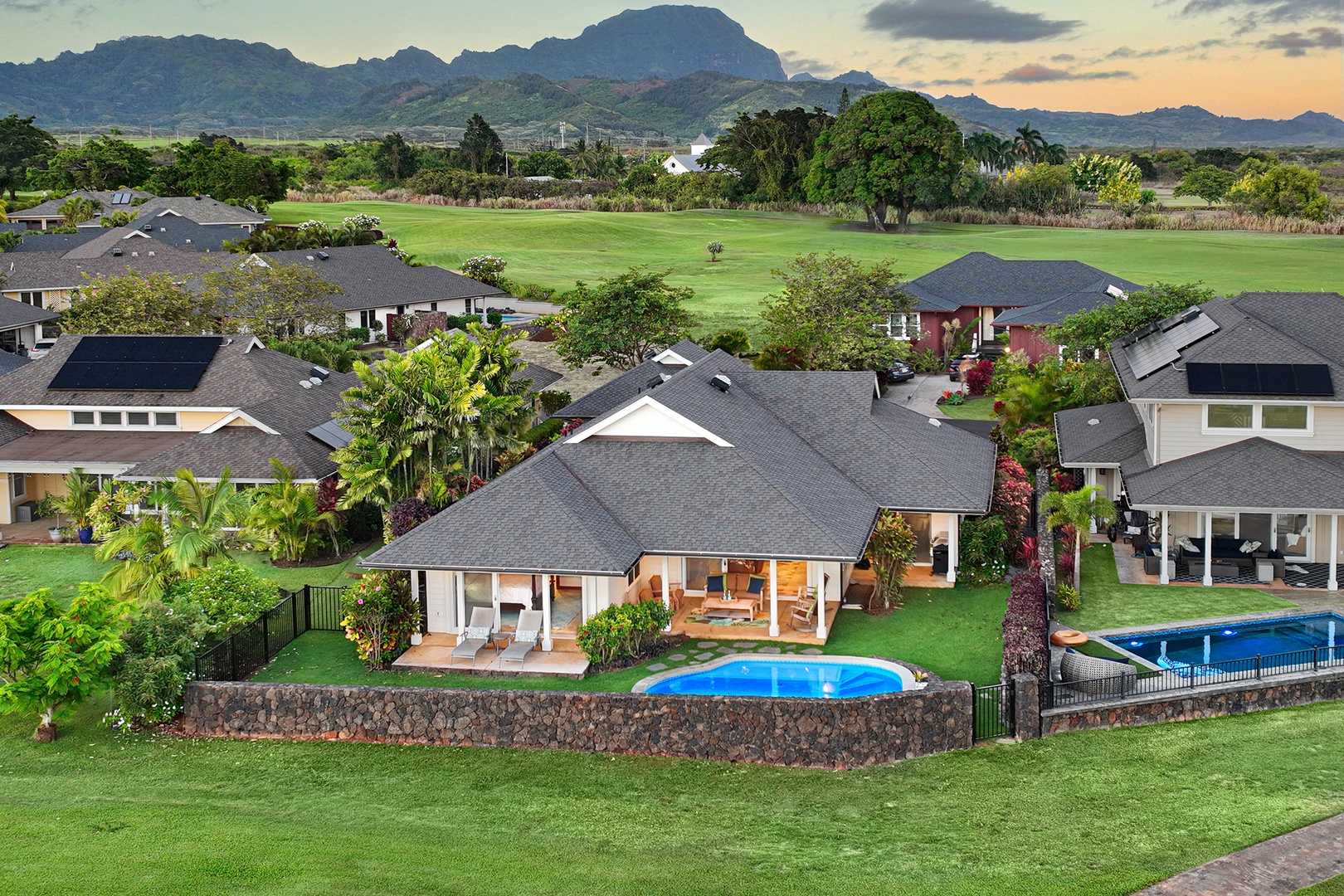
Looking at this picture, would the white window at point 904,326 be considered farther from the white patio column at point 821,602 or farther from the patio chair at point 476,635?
the patio chair at point 476,635

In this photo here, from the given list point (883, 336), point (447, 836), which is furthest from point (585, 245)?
point (447, 836)

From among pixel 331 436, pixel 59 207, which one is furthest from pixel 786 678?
pixel 59 207

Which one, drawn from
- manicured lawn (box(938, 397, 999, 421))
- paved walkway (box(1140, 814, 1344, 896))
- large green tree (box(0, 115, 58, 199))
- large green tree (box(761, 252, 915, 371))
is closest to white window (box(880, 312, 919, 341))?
large green tree (box(761, 252, 915, 371))

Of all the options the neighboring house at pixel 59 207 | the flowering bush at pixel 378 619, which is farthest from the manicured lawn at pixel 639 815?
the neighboring house at pixel 59 207

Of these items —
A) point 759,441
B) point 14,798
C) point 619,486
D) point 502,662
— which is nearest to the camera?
point 14,798

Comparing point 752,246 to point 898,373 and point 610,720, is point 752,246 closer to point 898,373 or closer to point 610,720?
point 898,373

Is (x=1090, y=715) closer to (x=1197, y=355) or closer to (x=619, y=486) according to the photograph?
(x=619, y=486)
